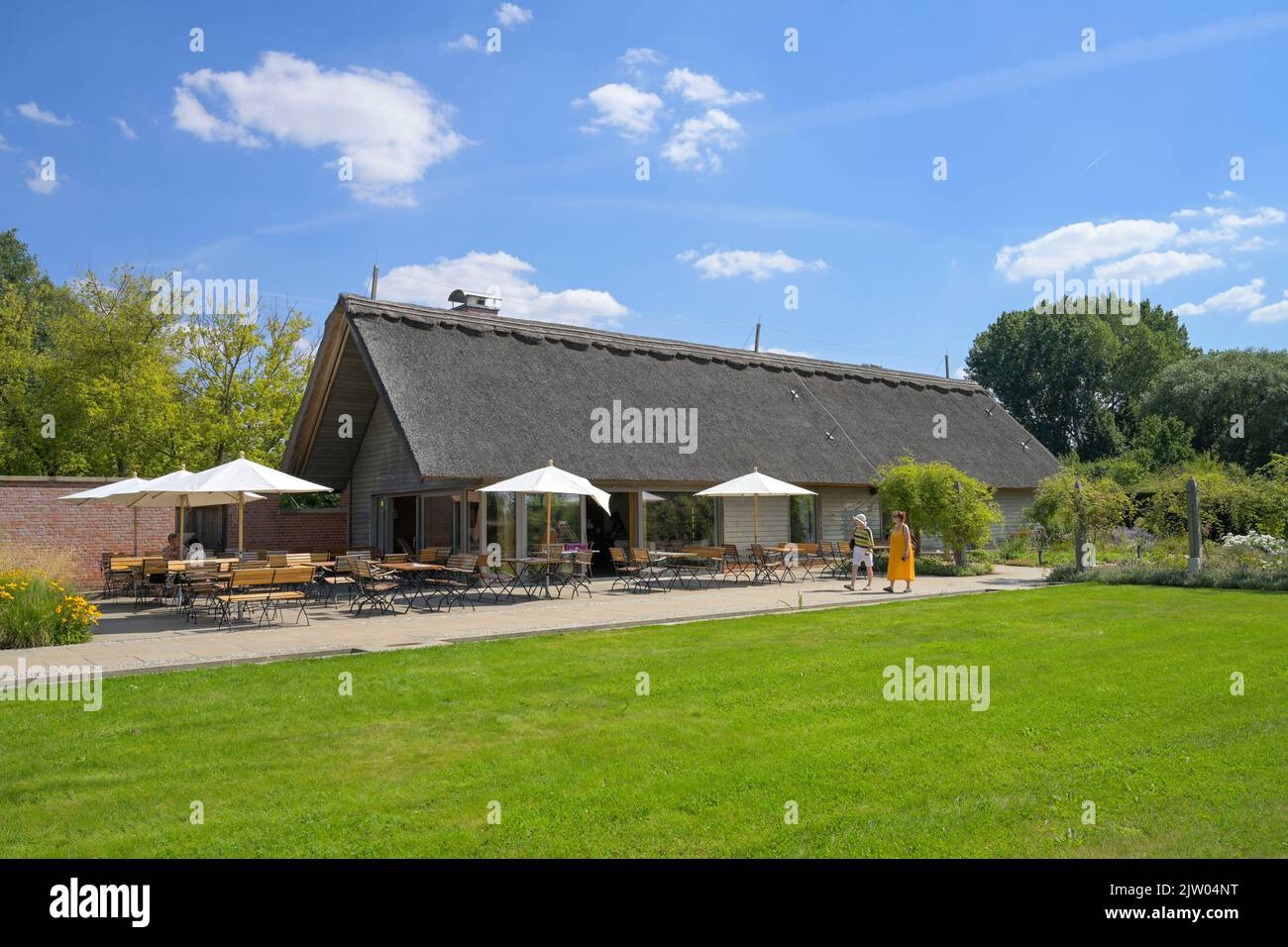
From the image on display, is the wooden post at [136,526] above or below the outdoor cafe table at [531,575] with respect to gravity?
above

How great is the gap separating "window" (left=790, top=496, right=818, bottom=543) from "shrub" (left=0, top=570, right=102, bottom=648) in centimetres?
1803

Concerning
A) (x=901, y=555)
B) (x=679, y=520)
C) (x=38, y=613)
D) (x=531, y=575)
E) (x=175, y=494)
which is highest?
(x=175, y=494)

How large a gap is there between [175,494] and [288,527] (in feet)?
18.7

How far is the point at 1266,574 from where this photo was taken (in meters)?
16.6

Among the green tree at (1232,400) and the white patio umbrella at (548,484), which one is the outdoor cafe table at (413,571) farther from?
the green tree at (1232,400)

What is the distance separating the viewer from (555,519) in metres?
21.5

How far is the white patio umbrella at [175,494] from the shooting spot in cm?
1584

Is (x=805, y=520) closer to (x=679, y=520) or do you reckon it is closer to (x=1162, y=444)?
(x=679, y=520)

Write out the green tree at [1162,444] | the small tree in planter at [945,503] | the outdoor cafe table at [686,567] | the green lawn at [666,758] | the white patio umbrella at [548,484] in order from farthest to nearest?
the green tree at [1162,444]
the small tree in planter at [945,503]
the outdoor cafe table at [686,567]
the white patio umbrella at [548,484]
the green lawn at [666,758]

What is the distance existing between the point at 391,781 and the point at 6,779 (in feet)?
7.97

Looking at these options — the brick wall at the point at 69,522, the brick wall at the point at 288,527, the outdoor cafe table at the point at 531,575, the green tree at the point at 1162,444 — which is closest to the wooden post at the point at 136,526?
the brick wall at the point at 69,522

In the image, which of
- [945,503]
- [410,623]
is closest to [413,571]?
[410,623]

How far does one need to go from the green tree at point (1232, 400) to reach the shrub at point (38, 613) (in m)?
43.8
